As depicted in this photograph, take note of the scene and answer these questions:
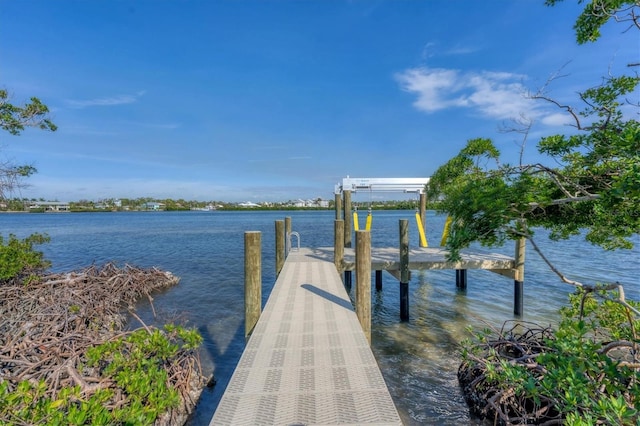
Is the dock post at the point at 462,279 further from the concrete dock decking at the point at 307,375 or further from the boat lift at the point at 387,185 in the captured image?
the concrete dock decking at the point at 307,375

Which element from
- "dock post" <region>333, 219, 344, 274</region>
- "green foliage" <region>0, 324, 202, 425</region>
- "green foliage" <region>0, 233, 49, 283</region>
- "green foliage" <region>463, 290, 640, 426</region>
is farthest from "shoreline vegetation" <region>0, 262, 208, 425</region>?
"dock post" <region>333, 219, 344, 274</region>

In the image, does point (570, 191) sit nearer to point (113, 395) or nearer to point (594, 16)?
point (594, 16)

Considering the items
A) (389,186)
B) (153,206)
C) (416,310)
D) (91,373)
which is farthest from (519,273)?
(153,206)

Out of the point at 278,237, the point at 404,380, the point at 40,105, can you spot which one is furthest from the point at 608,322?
the point at 40,105

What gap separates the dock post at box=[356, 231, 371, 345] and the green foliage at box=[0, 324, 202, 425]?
2653mm

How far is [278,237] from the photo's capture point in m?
10.4

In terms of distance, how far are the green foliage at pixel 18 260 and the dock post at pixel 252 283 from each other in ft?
26.0

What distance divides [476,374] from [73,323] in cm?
779

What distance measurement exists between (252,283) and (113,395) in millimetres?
2608

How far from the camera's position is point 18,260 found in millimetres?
9234

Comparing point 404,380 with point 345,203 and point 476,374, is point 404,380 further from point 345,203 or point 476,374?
point 345,203

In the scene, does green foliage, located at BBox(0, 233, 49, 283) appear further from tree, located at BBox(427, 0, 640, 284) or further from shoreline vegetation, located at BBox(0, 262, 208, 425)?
tree, located at BBox(427, 0, 640, 284)

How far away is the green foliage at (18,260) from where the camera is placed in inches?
349

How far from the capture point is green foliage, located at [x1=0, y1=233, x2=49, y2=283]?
887 cm
